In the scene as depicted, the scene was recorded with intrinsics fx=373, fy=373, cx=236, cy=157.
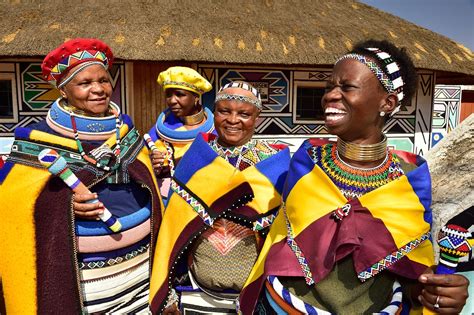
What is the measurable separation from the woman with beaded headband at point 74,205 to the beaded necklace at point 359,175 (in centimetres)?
105

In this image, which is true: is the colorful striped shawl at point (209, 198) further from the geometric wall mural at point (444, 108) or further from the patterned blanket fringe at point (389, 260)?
the geometric wall mural at point (444, 108)

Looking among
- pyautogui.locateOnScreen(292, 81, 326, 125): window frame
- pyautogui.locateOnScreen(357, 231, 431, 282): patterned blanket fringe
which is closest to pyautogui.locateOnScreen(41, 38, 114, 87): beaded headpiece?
pyautogui.locateOnScreen(357, 231, 431, 282): patterned blanket fringe

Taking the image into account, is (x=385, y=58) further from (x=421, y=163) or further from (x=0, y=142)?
(x=0, y=142)

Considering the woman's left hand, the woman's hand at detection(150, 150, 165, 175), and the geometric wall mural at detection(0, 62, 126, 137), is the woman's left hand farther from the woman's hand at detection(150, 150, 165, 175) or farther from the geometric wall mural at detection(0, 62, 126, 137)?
the geometric wall mural at detection(0, 62, 126, 137)

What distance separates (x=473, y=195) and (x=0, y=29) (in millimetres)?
7521

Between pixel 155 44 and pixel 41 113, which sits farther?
pixel 41 113

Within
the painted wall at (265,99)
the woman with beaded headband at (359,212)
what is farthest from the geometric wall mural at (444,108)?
the woman with beaded headband at (359,212)

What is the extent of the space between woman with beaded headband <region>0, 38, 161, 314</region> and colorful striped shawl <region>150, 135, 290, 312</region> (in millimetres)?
166

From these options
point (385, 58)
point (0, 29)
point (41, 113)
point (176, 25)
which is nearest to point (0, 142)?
point (41, 113)

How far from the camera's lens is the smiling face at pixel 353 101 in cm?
142

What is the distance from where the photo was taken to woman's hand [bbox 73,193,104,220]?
72.3 inches

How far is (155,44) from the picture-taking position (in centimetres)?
652

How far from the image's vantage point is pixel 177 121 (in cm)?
346

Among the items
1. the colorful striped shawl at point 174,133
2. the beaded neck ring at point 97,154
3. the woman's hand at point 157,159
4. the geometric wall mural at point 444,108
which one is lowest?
the geometric wall mural at point 444,108
